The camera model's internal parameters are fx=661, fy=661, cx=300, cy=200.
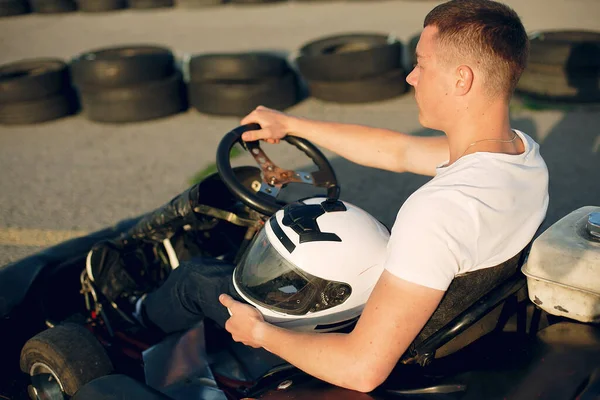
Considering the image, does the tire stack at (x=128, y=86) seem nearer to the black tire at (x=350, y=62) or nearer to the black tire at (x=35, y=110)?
the black tire at (x=35, y=110)

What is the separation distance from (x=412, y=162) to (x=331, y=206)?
2.36 ft

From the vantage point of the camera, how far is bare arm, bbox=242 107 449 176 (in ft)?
9.68

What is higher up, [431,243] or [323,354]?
[431,243]

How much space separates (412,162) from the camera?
2.89 m

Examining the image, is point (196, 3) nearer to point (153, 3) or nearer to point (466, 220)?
point (153, 3)

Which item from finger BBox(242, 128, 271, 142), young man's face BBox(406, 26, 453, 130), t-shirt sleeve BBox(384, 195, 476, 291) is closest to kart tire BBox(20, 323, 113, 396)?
finger BBox(242, 128, 271, 142)

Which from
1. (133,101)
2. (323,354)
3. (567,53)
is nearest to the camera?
(323,354)

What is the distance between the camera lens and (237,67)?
682 centimetres

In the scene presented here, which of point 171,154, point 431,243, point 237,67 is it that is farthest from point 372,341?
point 237,67

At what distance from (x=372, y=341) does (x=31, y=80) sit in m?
6.27

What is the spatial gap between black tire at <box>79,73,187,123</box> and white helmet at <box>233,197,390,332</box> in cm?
505

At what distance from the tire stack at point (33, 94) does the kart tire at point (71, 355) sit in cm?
523

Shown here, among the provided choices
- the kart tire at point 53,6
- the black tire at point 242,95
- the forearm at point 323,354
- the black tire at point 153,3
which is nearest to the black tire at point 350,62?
the black tire at point 242,95

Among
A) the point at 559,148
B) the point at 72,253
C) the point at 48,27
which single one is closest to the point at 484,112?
the point at 72,253
